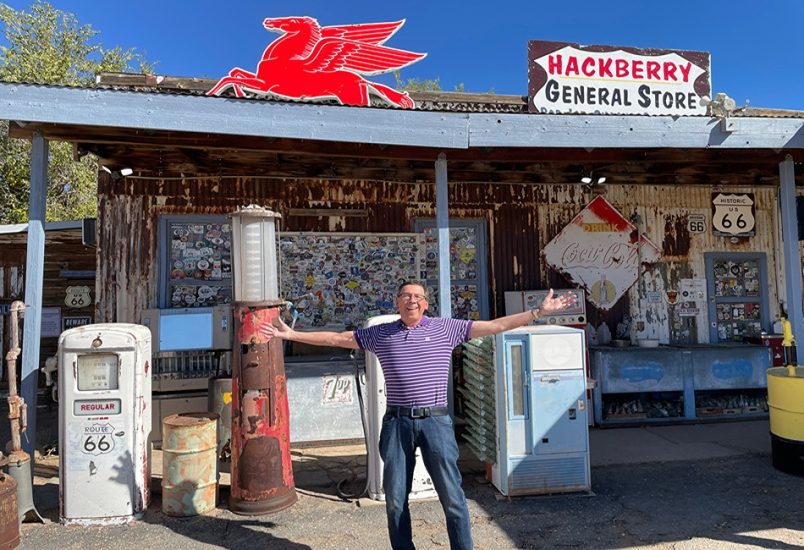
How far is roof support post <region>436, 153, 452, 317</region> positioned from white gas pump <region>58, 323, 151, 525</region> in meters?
2.80

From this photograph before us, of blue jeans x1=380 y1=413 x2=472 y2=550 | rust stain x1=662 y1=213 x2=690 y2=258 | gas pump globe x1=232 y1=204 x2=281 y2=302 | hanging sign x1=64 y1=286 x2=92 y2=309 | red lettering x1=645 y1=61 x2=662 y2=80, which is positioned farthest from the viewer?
hanging sign x1=64 y1=286 x2=92 y2=309

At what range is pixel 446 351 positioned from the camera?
3527 millimetres

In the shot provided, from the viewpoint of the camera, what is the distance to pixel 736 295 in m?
8.64

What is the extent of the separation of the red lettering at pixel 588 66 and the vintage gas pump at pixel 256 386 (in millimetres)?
5304

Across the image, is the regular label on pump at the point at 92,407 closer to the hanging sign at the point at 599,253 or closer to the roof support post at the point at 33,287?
the roof support post at the point at 33,287

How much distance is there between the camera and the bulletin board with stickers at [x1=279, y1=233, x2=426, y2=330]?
25.3 ft

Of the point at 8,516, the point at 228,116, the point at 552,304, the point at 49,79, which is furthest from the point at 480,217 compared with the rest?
the point at 49,79

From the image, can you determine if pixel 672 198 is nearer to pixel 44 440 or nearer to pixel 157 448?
pixel 157 448

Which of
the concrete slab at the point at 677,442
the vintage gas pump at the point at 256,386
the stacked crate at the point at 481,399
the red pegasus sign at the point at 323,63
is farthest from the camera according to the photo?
the red pegasus sign at the point at 323,63

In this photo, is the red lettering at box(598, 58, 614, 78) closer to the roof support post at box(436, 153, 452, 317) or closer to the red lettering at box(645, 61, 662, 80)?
the red lettering at box(645, 61, 662, 80)

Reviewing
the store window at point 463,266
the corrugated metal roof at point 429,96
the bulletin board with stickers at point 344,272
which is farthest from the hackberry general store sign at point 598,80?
the bulletin board with stickers at point 344,272

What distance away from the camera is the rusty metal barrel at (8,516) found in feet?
12.3

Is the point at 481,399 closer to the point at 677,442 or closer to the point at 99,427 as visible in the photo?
the point at 677,442

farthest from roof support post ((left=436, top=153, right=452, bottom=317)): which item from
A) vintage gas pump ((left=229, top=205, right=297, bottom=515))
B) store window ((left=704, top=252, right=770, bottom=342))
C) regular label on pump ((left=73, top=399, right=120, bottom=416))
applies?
store window ((left=704, top=252, right=770, bottom=342))
